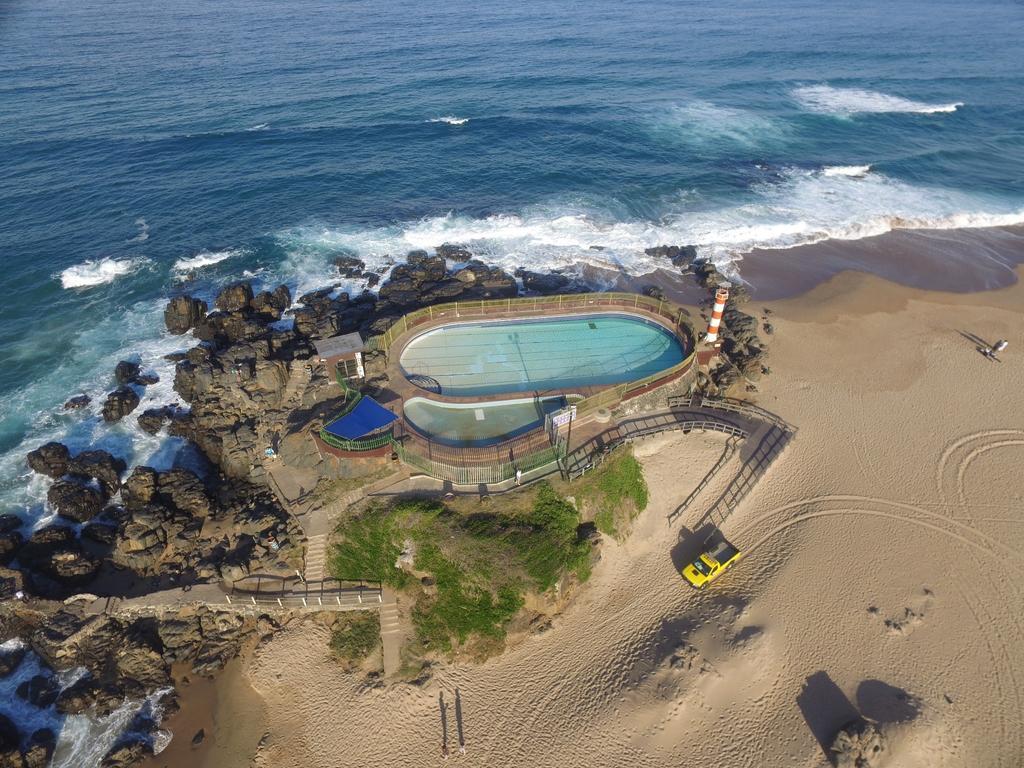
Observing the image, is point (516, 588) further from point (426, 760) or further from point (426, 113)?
point (426, 113)

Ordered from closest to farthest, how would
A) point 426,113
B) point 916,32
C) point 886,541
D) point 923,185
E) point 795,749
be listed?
1. point 795,749
2. point 886,541
3. point 923,185
4. point 426,113
5. point 916,32

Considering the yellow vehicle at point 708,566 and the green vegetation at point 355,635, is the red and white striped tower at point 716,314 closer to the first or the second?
the yellow vehicle at point 708,566

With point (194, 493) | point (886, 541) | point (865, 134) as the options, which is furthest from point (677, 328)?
point (865, 134)

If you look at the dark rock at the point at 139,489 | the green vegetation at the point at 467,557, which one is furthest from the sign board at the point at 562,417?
the dark rock at the point at 139,489

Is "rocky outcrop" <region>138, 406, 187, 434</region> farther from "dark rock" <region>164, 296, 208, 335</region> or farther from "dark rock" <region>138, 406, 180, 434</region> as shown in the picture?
"dark rock" <region>164, 296, 208, 335</region>

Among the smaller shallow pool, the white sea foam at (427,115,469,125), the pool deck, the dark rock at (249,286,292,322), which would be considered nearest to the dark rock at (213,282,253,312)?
the dark rock at (249,286,292,322)

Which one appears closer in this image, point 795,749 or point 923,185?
point 795,749
